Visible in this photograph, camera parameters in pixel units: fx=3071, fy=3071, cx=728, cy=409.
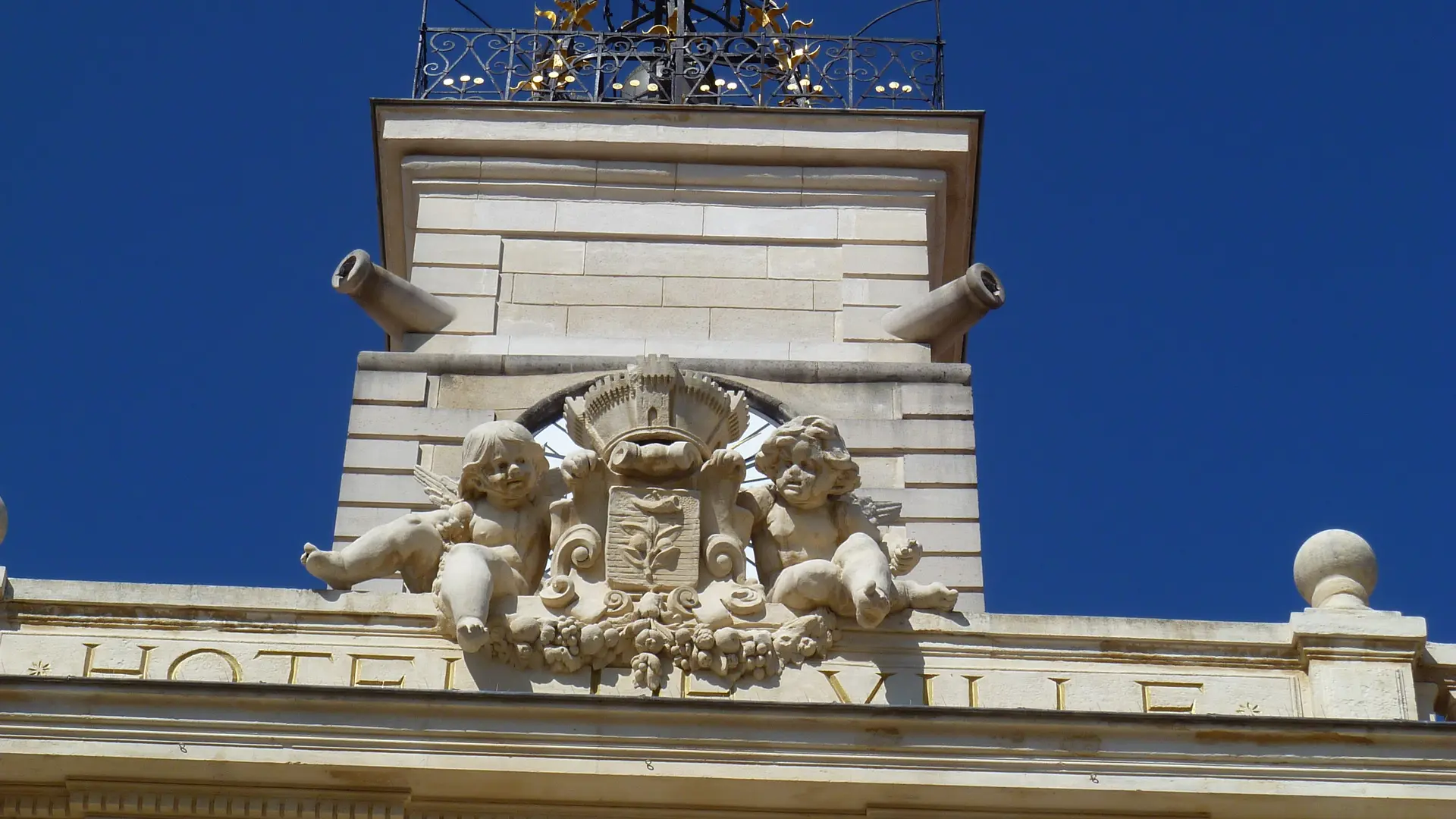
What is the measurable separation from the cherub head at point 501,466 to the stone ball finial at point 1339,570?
4.35m

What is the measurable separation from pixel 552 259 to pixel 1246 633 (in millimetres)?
10318

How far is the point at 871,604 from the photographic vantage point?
1631cm

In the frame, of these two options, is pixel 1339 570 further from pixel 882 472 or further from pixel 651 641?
pixel 882 472

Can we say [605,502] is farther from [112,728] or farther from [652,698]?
[112,728]

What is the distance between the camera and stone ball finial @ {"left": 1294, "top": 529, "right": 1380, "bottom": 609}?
55.5ft

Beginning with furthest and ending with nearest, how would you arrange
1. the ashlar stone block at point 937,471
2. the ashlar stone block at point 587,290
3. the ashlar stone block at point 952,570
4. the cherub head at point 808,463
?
the ashlar stone block at point 587,290 → the ashlar stone block at point 937,471 → the ashlar stone block at point 952,570 → the cherub head at point 808,463

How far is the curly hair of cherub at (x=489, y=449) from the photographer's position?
17328 mm

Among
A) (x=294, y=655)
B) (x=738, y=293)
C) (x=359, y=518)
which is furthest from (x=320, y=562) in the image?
(x=738, y=293)

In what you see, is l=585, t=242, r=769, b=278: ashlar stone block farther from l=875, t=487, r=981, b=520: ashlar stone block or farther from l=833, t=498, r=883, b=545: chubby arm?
l=833, t=498, r=883, b=545: chubby arm

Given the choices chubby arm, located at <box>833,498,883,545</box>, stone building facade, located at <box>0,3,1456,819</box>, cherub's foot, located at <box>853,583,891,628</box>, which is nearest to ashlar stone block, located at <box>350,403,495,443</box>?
stone building facade, located at <box>0,3,1456,819</box>

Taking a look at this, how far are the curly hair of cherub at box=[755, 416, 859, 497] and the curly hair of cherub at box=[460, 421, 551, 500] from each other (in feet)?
4.18

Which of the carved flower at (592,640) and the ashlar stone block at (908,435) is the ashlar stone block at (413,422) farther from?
the carved flower at (592,640)

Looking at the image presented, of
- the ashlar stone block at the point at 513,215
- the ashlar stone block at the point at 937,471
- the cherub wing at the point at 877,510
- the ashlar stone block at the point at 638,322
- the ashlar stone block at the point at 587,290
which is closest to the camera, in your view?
the cherub wing at the point at 877,510

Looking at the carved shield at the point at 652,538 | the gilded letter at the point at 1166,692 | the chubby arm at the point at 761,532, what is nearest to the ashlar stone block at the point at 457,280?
the chubby arm at the point at 761,532
